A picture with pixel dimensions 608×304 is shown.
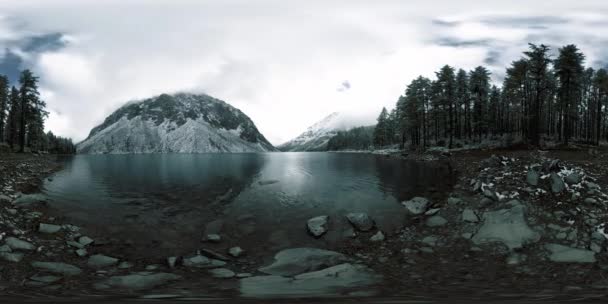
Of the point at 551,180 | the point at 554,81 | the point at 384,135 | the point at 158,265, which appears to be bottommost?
the point at 158,265

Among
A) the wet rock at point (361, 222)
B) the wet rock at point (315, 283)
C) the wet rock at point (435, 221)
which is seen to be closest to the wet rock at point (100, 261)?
the wet rock at point (315, 283)

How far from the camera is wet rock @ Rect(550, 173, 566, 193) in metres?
13.4

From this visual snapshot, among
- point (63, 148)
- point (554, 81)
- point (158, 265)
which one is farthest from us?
point (63, 148)

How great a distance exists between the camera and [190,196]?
2084 cm

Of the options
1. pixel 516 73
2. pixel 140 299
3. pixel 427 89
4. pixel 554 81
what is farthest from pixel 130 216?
pixel 554 81

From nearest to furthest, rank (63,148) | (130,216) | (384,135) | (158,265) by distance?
(158,265)
(130,216)
(384,135)
(63,148)

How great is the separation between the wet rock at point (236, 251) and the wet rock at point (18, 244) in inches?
236

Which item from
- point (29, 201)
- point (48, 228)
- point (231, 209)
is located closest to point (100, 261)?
point (48, 228)

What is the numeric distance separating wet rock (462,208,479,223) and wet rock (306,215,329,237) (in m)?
5.64

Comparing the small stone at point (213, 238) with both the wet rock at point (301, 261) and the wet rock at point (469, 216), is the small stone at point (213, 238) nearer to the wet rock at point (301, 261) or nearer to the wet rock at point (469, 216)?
the wet rock at point (301, 261)

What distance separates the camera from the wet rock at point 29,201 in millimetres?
13794

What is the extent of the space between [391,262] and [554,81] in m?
80.3

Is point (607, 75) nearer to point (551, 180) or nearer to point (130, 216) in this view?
point (551, 180)

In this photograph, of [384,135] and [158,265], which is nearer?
[158,265]
